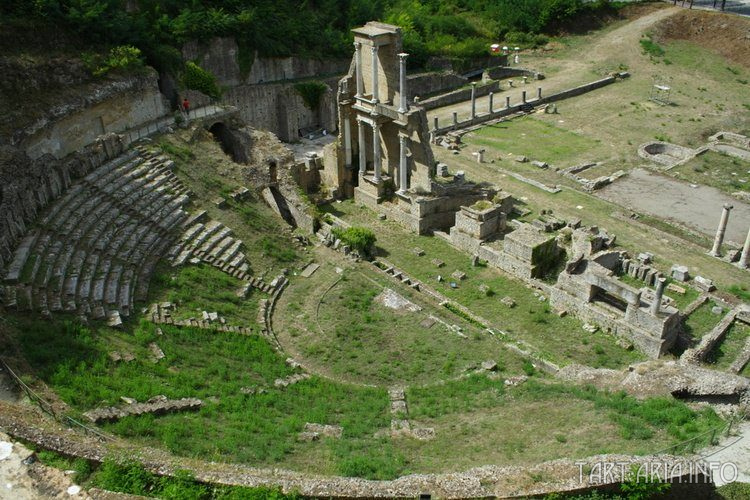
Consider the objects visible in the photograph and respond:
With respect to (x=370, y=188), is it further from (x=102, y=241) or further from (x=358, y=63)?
(x=102, y=241)

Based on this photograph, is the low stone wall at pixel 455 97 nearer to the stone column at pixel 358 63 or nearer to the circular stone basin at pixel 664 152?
the circular stone basin at pixel 664 152

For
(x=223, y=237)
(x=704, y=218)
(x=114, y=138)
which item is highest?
(x=114, y=138)

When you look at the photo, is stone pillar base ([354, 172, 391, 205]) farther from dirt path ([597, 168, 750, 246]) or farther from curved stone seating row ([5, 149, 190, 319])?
dirt path ([597, 168, 750, 246])

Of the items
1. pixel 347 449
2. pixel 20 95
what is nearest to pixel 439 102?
pixel 20 95

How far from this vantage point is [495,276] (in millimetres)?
24734

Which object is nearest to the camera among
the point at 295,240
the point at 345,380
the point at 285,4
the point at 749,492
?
the point at 749,492

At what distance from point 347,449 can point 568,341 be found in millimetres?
9547

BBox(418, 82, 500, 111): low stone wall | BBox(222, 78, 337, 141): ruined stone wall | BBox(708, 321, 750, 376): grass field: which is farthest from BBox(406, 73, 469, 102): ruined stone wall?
BBox(708, 321, 750, 376): grass field

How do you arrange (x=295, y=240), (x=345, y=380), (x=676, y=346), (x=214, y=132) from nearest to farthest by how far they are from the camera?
(x=345, y=380), (x=676, y=346), (x=295, y=240), (x=214, y=132)

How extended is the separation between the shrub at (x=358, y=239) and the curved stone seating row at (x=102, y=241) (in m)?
5.82

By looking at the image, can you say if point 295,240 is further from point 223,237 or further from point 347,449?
point 347,449

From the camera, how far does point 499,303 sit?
23188 mm

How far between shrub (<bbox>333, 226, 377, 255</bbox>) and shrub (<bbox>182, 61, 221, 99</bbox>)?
11790 mm

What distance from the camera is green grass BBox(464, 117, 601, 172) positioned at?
35844mm
